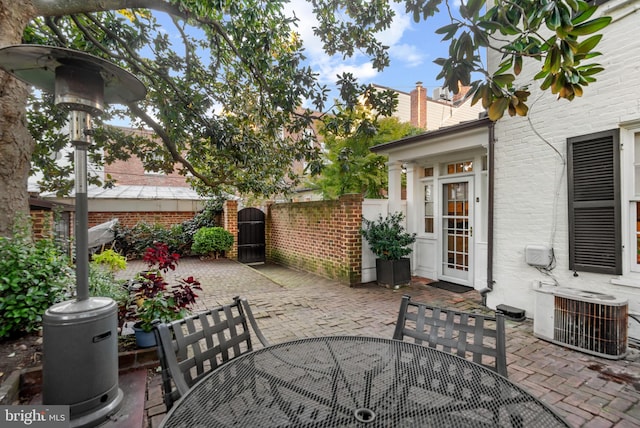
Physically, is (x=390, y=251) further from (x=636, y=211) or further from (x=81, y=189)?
(x=81, y=189)

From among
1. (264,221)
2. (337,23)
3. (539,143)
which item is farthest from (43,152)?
(539,143)

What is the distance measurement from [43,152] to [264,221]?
6.05 m

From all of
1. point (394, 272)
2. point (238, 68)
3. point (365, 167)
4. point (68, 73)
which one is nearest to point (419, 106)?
point (365, 167)

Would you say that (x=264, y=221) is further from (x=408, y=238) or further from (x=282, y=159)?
(x=408, y=238)

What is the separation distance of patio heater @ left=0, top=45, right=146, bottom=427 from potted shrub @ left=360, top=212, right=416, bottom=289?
451 cm

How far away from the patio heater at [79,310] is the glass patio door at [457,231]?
537 cm

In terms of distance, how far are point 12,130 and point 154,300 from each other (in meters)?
2.18

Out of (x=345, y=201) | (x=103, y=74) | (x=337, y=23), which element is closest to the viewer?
(x=103, y=74)

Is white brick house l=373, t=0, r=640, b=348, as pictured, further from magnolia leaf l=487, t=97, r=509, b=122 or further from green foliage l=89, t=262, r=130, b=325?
green foliage l=89, t=262, r=130, b=325

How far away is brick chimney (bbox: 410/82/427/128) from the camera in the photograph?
16.1 m

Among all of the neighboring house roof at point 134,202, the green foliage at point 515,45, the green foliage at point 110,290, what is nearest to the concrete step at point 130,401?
the green foliage at point 110,290

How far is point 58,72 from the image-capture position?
203cm

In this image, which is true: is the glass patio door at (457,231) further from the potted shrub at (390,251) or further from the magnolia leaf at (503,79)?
the magnolia leaf at (503,79)

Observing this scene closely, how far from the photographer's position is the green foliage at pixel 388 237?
5.76 metres
